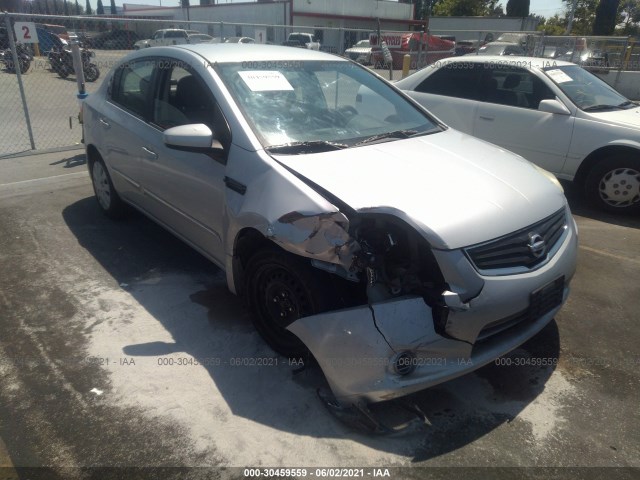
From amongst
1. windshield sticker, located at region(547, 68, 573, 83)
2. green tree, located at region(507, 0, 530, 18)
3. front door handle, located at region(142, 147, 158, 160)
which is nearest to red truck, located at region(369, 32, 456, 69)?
Result: windshield sticker, located at region(547, 68, 573, 83)

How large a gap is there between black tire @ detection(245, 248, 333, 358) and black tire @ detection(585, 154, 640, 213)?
4.47m

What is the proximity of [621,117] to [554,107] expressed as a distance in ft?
2.55

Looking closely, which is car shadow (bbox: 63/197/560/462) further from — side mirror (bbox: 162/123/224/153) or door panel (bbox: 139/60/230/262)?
side mirror (bbox: 162/123/224/153)

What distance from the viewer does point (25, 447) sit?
2.48 metres

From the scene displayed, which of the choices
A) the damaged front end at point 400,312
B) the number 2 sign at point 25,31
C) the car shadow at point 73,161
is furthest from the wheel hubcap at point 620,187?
the number 2 sign at point 25,31

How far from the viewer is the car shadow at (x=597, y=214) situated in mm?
5559

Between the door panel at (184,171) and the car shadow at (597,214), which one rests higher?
the door panel at (184,171)

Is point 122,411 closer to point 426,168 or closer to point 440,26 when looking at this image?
point 426,168

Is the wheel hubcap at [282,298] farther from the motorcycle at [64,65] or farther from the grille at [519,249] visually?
the motorcycle at [64,65]

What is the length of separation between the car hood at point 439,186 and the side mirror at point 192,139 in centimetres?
49

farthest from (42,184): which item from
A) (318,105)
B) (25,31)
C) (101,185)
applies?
(318,105)

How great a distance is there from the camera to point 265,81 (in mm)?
3520

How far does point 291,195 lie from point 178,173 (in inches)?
51.4

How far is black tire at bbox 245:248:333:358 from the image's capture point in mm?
2676
